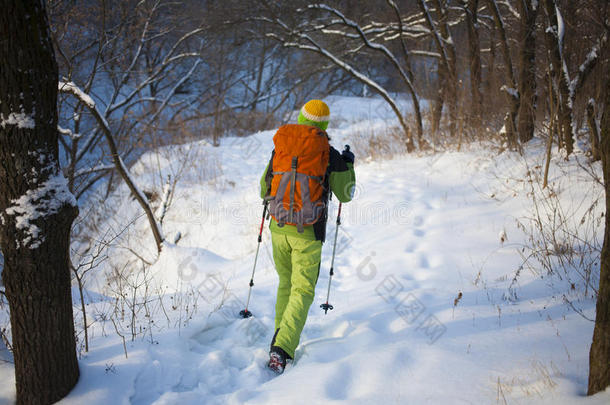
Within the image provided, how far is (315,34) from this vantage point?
1088cm

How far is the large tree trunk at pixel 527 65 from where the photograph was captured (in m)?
6.34

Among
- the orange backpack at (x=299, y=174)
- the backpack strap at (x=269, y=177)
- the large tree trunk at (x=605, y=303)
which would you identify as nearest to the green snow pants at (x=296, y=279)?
the orange backpack at (x=299, y=174)

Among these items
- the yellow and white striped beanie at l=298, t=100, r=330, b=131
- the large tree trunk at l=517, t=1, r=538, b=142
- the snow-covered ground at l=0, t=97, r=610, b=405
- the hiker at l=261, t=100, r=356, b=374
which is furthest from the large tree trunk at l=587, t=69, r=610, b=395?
the large tree trunk at l=517, t=1, r=538, b=142

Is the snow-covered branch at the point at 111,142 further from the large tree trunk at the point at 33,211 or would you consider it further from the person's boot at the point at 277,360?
the person's boot at the point at 277,360

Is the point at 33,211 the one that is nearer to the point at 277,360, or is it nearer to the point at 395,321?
the point at 277,360

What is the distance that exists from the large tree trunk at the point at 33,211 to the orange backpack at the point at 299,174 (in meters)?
1.40

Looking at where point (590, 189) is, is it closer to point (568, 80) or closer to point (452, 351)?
point (568, 80)

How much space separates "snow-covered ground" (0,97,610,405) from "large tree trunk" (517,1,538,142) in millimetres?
898

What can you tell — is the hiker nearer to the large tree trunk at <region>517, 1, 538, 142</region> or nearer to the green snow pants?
the green snow pants

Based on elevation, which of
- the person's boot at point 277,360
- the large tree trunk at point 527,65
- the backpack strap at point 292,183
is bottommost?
the person's boot at point 277,360

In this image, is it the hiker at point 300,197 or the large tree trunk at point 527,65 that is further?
the large tree trunk at point 527,65

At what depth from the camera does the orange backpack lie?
271cm

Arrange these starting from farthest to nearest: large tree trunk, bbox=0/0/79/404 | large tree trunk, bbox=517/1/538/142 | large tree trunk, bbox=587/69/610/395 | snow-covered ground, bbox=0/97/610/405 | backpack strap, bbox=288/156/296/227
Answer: large tree trunk, bbox=517/1/538/142
backpack strap, bbox=288/156/296/227
snow-covered ground, bbox=0/97/610/405
large tree trunk, bbox=0/0/79/404
large tree trunk, bbox=587/69/610/395

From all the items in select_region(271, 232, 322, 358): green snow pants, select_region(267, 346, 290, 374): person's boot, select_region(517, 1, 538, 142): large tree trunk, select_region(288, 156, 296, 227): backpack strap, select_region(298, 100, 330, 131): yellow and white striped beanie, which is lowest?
select_region(267, 346, 290, 374): person's boot
